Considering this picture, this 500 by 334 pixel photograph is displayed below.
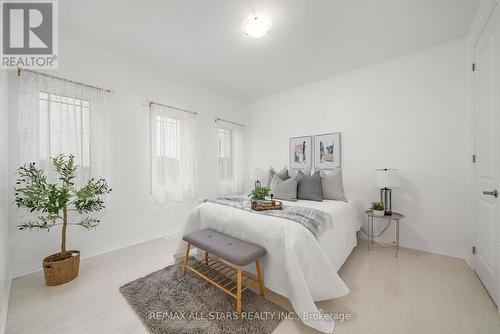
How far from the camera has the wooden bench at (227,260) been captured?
1512mm

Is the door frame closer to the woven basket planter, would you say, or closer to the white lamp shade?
the white lamp shade

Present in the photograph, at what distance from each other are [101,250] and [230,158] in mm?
2730

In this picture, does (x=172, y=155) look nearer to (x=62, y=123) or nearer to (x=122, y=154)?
(x=122, y=154)

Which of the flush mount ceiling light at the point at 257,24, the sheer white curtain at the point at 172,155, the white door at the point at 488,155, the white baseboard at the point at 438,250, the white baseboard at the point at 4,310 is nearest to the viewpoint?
the white baseboard at the point at 4,310

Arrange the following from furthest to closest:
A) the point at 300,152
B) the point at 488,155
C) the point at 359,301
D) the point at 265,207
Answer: the point at 300,152 < the point at 265,207 < the point at 488,155 < the point at 359,301

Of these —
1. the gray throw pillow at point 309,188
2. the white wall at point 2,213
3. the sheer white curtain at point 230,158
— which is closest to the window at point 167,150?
the sheer white curtain at point 230,158

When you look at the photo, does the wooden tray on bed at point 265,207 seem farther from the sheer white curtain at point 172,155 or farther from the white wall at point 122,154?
the white wall at point 122,154

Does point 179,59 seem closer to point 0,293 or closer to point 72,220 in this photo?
point 72,220

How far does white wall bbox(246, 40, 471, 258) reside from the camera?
2.42m

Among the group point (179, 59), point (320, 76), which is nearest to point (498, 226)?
point (320, 76)

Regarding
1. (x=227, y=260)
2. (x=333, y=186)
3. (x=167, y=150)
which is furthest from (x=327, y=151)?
(x=167, y=150)

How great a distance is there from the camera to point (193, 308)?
157cm

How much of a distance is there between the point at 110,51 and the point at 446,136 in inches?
181

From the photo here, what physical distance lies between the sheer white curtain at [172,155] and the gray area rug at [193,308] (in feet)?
5.03
